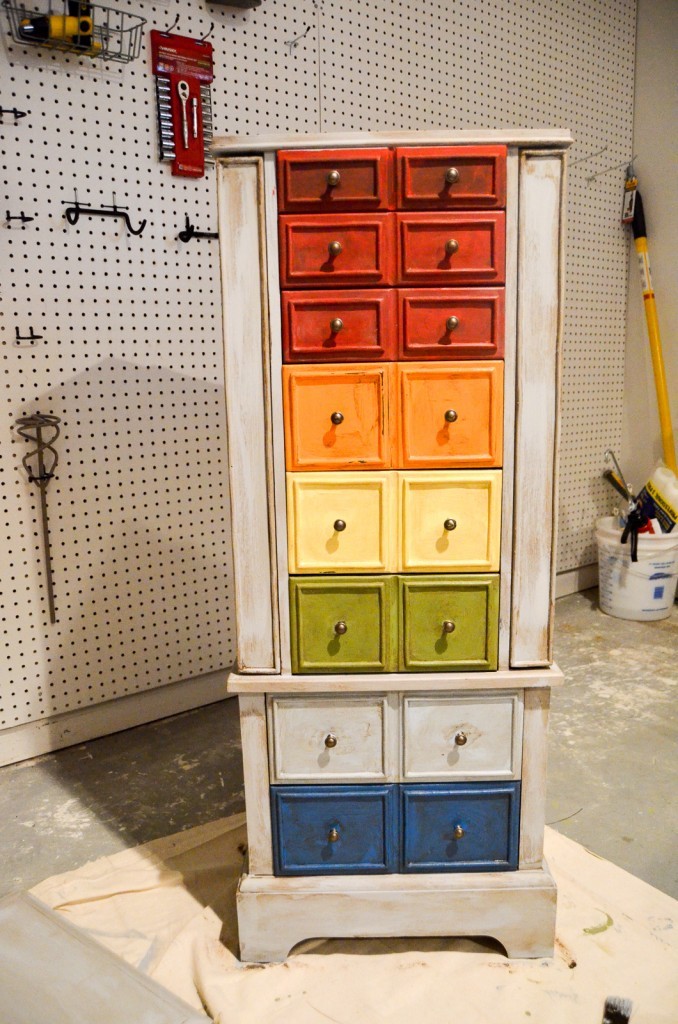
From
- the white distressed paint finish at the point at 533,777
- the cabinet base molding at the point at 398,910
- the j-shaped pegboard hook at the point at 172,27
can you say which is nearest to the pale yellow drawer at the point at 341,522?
the white distressed paint finish at the point at 533,777

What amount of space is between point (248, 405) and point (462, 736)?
880 millimetres

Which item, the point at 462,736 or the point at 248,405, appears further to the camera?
the point at 462,736

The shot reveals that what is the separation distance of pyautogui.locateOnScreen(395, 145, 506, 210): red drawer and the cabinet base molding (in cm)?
149

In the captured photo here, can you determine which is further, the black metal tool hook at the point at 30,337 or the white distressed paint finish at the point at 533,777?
the black metal tool hook at the point at 30,337

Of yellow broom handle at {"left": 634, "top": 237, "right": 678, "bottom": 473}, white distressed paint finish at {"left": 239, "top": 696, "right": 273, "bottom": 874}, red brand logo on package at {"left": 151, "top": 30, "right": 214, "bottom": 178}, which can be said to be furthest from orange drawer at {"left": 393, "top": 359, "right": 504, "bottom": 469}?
yellow broom handle at {"left": 634, "top": 237, "right": 678, "bottom": 473}

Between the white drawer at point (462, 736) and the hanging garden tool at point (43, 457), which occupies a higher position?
the hanging garden tool at point (43, 457)

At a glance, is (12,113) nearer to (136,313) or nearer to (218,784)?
(136,313)

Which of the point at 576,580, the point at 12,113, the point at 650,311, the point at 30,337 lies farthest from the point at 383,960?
the point at 650,311

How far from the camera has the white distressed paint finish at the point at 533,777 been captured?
1.77m

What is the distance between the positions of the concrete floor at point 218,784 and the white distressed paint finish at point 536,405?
901 millimetres

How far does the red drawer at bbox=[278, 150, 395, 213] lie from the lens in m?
1.56

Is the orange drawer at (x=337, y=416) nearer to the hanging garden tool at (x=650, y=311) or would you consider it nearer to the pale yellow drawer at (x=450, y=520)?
the pale yellow drawer at (x=450, y=520)

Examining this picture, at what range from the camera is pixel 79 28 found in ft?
7.86

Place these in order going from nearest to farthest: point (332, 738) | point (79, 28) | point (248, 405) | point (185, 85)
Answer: point (248, 405), point (332, 738), point (79, 28), point (185, 85)
